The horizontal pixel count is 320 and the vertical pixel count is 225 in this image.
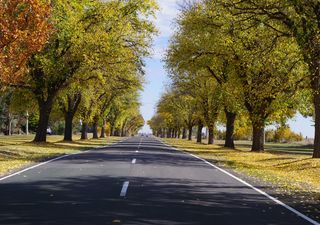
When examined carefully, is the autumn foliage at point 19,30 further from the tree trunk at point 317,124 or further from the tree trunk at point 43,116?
the tree trunk at point 43,116

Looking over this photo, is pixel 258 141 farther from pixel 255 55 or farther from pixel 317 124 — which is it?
pixel 255 55

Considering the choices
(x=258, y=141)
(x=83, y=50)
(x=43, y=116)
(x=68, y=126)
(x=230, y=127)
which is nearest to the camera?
(x=83, y=50)

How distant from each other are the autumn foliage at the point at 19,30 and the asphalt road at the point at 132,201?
7547mm

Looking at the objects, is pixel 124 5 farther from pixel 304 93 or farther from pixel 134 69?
pixel 304 93

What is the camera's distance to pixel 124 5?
35.4m

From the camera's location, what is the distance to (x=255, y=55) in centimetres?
2300

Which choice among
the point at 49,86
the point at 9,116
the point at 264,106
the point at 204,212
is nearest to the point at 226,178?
the point at 204,212

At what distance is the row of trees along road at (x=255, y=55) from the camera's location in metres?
20.2

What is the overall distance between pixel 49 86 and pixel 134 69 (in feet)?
23.2

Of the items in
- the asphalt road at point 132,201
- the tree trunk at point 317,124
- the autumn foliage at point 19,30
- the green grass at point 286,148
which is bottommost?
the asphalt road at point 132,201

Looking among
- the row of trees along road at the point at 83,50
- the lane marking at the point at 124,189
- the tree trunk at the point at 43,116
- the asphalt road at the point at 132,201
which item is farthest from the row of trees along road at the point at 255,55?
the tree trunk at the point at 43,116

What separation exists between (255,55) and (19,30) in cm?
1034

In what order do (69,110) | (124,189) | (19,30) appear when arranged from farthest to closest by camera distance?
(69,110), (19,30), (124,189)

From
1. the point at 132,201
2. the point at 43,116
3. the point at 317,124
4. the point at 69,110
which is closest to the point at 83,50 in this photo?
the point at 43,116
